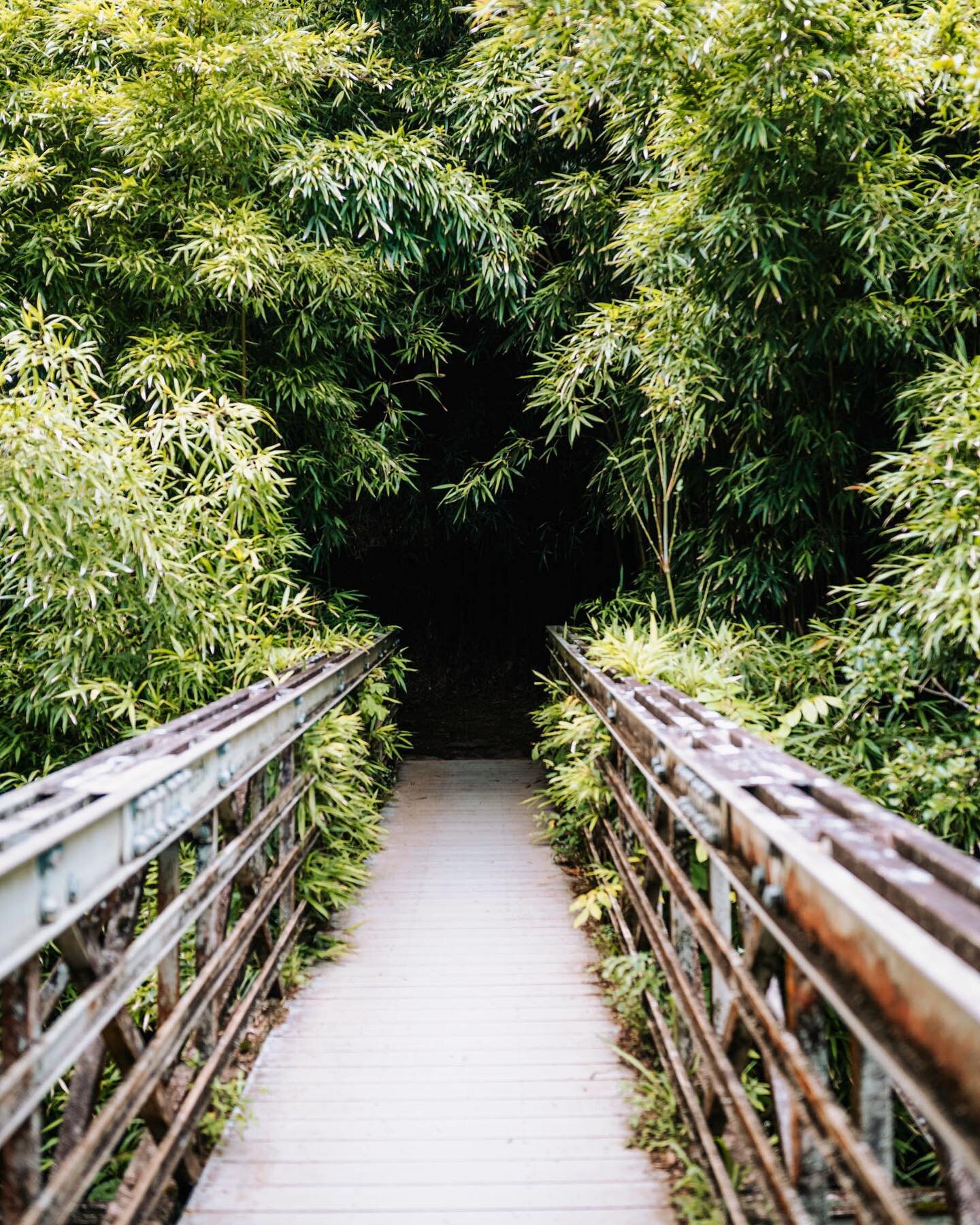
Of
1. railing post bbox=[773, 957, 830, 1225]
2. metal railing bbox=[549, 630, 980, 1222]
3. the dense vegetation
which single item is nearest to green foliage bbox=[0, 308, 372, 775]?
the dense vegetation

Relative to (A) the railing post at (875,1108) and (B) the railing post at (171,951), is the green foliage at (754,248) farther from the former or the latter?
(B) the railing post at (171,951)

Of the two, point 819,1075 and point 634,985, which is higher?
point 819,1075

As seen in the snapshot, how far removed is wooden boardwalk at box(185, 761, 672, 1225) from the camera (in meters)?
1.66

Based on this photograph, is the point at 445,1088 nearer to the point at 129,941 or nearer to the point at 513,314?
the point at 129,941

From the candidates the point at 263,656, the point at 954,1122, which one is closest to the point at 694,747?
the point at 954,1122

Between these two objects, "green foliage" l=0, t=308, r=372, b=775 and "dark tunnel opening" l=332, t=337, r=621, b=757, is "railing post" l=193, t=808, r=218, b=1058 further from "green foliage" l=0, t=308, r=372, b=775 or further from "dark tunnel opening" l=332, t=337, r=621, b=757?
"dark tunnel opening" l=332, t=337, r=621, b=757

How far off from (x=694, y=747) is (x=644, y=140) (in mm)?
3374

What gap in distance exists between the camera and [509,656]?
9047 millimetres

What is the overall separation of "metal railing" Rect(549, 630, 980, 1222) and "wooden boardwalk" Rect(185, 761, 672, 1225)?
0.23 metres

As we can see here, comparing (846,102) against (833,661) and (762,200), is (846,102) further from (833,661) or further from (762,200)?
(833,661)

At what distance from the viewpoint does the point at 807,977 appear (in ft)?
3.74

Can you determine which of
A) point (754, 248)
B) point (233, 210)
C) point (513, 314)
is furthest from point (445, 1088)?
point (513, 314)

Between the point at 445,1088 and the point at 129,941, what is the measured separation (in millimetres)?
987

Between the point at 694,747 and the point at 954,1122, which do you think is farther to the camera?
the point at 694,747
